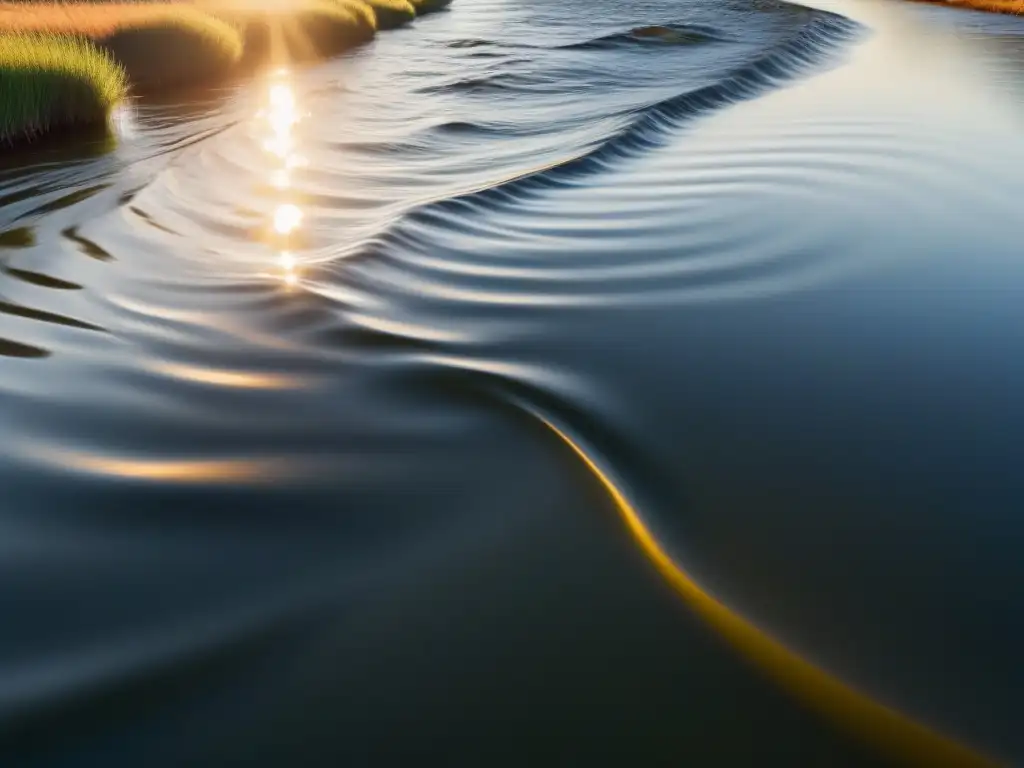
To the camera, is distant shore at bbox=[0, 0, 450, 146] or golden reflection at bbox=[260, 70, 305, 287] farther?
distant shore at bbox=[0, 0, 450, 146]

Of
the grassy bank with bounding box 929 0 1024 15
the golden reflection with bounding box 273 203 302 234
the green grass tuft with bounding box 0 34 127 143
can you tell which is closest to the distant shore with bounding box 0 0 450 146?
the green grass tuft with bounding box 0 34 127 143

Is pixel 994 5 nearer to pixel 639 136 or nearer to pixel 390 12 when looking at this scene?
pixel 390 12

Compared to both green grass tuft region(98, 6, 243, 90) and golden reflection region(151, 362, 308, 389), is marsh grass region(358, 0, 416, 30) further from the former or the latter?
golden reflection region(151, 362, 308, 389)

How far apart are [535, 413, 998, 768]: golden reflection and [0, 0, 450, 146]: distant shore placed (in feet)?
32.0

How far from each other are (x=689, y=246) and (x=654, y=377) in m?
2.18

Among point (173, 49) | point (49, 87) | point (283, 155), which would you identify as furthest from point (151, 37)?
point (283, 155)

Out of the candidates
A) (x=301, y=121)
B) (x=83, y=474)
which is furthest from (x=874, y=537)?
(x=301, y=121)

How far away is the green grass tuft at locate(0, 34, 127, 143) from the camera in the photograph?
9.48 meters

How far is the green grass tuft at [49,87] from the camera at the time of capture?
9477mm

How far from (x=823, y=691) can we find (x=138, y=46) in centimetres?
→ 1542

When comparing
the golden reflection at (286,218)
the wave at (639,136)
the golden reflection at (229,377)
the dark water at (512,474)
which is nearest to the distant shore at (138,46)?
the dark water at (512,474)

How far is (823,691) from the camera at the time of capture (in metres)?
2.20

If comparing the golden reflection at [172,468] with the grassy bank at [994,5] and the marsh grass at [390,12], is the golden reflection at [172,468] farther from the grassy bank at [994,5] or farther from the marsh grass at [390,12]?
the grassy bank at [994,5]

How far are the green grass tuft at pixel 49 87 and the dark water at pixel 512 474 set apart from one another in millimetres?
2847
